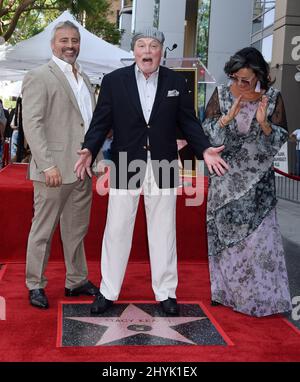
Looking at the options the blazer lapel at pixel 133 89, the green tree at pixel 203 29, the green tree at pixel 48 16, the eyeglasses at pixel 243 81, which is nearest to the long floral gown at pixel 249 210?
the eyeglasses at pixel 243 81

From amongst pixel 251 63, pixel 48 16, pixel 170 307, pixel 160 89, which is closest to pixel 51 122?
pixel 160 89

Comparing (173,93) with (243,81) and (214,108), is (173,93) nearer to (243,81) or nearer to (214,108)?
(214,108)

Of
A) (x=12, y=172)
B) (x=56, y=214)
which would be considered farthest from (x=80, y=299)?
(x=12, y=172)

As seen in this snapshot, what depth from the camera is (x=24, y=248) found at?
533cm

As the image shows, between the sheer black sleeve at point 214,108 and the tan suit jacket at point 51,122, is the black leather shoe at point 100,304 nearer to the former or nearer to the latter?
the tan suit jacket at point 51,122

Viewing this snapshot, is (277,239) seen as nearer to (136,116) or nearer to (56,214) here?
(136,116)

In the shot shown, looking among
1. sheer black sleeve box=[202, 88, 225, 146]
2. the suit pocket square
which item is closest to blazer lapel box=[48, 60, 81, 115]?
the suit pocket square

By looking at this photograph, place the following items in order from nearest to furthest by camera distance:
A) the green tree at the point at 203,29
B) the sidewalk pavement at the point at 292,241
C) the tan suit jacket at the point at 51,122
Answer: the tan suit jacket at the point at 51,122
the sidewalk pavement at the point at 292,241
the green tree at the point at 203,29

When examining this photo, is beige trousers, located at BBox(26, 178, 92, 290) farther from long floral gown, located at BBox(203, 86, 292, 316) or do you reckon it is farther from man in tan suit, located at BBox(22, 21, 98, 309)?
long floral gown, located at BBox(203, 86, 292, 316)

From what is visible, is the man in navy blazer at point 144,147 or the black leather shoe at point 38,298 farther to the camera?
the black leather shoe at point 38,298

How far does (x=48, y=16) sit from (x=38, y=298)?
2600cm

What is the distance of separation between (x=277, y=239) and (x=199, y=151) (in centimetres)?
85

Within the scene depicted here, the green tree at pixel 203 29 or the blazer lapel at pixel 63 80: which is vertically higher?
the green tree at pixel 203 29

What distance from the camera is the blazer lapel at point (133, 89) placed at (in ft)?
12.0
